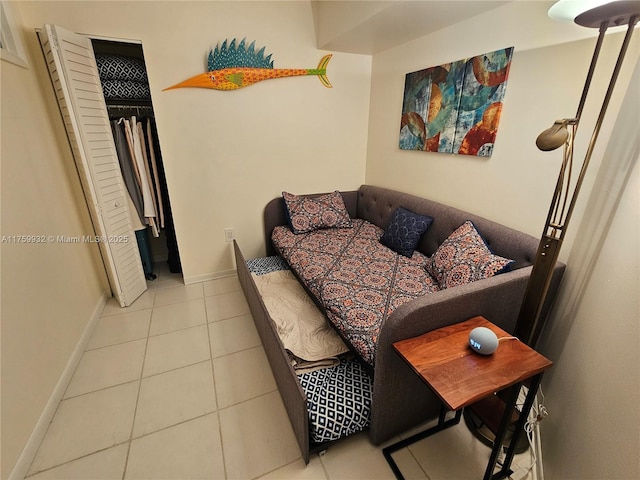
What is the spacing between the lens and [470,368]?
3.31 ft

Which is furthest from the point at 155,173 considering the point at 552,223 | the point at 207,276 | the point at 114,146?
the point at 552,223

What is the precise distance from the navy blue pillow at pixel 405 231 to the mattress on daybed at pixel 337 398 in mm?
1007

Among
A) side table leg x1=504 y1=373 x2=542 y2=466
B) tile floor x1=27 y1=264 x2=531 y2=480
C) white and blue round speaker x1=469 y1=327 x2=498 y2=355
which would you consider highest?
white and blue round speaker x1=469 y1=327 x2=498 y2=355

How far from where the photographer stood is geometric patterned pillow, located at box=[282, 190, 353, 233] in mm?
2777

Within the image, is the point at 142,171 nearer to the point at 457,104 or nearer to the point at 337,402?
the point at 337,402

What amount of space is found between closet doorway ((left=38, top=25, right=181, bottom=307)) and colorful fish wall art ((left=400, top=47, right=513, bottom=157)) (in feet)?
7.29

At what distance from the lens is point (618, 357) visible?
1002mm

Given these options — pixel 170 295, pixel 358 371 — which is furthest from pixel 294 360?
pixel 170 295

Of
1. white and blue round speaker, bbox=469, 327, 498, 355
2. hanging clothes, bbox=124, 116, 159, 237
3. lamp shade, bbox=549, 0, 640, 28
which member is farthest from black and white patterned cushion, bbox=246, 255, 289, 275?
lamp shade, bbox=549, 0, 640, 28

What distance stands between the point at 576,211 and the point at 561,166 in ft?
1.35

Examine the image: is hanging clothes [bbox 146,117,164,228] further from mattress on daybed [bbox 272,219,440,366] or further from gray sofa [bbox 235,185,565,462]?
gray sofa [bbox 235,185,565,462]

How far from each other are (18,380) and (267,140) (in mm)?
2305

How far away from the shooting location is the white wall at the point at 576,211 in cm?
100

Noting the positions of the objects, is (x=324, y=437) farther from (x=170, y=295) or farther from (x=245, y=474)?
(x=170, y=295)
